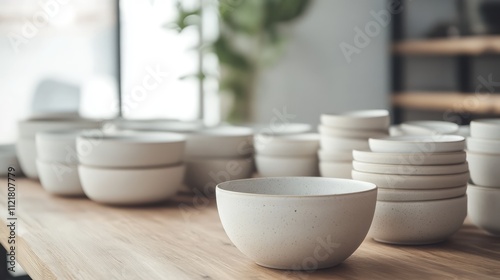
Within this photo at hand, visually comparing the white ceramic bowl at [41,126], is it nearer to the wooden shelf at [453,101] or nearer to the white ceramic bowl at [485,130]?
the white ceramic bowl at [485,130]

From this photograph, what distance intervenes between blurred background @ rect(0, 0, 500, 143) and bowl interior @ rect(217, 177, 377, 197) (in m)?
3.95

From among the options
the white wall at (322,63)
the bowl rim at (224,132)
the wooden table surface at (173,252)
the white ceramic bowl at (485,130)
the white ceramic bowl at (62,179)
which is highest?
the white wall at (322,63)

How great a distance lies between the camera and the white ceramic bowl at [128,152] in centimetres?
166

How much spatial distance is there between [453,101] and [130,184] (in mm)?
3330

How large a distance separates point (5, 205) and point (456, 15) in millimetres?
3881

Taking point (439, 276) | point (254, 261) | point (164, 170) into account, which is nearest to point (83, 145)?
point (164, 170)

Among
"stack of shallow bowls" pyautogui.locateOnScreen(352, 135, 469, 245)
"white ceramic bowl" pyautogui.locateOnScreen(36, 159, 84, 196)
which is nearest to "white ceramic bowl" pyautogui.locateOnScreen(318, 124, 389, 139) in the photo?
"stack of shallow bowls" pyautogui.locateOnScreen(352, 135, 469, 245)

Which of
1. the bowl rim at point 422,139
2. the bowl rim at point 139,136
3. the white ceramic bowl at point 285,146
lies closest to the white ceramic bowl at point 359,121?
the white ceramic bowl at point 285,146

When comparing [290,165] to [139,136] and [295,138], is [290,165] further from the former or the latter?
[139,136]

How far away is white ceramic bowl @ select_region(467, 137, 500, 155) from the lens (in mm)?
1249

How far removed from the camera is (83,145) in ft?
5.59

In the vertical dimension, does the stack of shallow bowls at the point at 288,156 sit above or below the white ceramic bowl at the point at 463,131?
below

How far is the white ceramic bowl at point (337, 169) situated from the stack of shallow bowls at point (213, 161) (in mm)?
254

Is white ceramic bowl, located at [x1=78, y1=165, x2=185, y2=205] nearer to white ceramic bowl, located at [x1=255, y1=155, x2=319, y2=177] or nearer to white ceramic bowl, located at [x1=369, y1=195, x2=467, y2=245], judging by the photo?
white ceramic bowl, located at [x1=255, y1=155, x2=319, y2=177]
